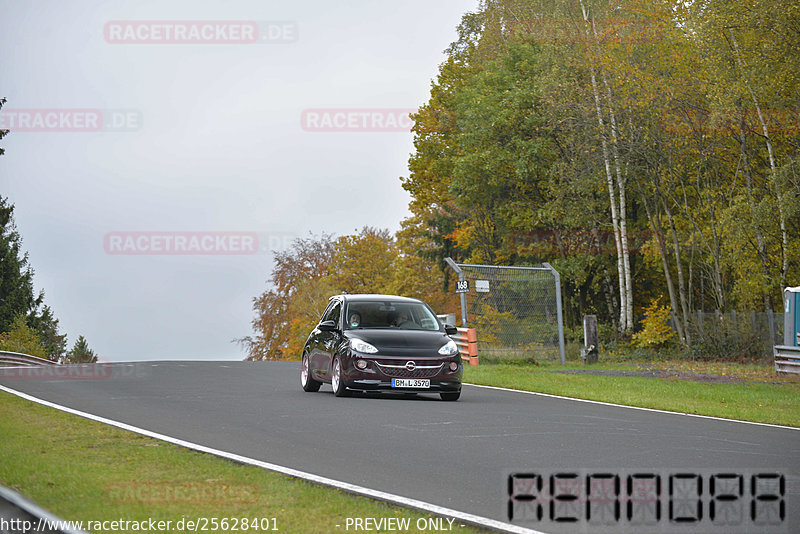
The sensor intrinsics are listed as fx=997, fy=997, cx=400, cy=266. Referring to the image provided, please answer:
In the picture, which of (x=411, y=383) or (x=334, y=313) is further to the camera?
(x=334, y=313)

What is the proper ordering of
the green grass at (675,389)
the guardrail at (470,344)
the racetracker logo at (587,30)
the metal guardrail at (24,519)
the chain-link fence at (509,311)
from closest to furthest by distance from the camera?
1. the metal guardrail at (24,519)
2. the green grass at (675,389)
3. the guardrail at (470,344)
4. the chain-link fence at (509,311)
5. the racetracker logo at (587,30)

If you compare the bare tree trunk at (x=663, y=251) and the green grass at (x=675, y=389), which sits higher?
the bare tree trunk at (x=663, y=251)

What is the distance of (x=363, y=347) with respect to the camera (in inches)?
646

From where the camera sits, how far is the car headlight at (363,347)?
16.4 metres

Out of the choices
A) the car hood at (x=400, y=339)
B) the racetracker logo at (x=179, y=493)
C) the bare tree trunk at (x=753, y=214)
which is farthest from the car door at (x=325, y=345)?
the bare tree trunk at (x=753, y=214)

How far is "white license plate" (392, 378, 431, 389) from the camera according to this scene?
16250 millimetres

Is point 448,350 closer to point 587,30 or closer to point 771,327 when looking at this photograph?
point 771,327

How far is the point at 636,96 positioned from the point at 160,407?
27.2 meters

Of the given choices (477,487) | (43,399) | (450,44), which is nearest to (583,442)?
(477,487)

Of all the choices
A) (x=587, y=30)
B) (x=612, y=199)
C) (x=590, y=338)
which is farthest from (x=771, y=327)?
(x=587, y=30)

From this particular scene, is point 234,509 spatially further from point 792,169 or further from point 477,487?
point 792,169

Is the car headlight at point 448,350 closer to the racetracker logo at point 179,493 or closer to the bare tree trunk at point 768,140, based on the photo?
the racetracker logo at point 179,493

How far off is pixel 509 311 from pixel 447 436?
16.7 metres

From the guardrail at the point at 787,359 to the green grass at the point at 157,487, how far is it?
63.4 feet
